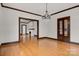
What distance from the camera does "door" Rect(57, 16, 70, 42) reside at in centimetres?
724

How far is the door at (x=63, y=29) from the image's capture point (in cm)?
724

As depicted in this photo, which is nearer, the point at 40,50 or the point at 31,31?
the point at 40,50

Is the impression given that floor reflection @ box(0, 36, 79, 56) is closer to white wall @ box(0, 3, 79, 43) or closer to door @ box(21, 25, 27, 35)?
white wall @ box(0, 3, 79, 43)

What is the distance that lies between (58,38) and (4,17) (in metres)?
4.84

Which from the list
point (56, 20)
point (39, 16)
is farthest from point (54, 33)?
point (39, 16)

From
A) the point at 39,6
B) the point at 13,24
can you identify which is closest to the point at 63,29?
the point at 39,6

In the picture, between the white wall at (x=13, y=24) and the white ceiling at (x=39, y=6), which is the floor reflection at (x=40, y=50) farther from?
the white ceiling at (x=39, y=6)

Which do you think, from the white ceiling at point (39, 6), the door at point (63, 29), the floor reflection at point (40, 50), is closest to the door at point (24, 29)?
the white ceiling at point (39, 6)

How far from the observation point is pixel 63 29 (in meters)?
7.94

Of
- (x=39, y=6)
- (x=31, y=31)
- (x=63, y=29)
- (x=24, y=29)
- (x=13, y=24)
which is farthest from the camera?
(x=24, y=29)

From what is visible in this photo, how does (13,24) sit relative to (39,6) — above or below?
below

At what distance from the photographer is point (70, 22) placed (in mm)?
6938

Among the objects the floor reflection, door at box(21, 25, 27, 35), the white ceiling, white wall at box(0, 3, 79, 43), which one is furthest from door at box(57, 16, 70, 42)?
door at box(21, 25, 27, 35)

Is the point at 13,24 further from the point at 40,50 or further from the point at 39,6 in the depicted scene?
the point at 40,50
